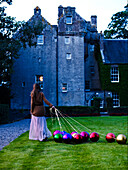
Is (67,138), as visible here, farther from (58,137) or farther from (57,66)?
(57,66)

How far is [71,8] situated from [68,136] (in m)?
30.1

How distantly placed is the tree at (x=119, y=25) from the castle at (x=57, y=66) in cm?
1327

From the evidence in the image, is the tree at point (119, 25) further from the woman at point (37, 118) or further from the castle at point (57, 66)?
the woman at point (37, 118)

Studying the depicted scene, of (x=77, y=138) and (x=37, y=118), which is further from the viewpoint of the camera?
(x=37, y=118)

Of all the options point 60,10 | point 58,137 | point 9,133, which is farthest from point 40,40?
point 58,137

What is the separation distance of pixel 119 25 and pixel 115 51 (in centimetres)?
1055

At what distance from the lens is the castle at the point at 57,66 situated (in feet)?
110

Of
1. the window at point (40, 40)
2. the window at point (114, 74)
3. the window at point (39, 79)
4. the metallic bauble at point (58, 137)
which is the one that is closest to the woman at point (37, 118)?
the metallic bauble at point (58, 137)

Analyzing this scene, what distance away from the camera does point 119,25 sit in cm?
4575

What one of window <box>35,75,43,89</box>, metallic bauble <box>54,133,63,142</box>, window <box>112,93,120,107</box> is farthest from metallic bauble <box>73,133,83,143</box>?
window <box>112,93,120,107</box>

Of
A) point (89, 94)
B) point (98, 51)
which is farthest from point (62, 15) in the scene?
point (89, 94)

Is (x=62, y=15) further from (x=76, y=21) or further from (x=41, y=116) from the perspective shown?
(x=41, y=116)

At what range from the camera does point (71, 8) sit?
35.2 m

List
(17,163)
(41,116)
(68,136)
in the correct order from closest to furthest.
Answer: (17,163)
(68,136)
(41,116)
